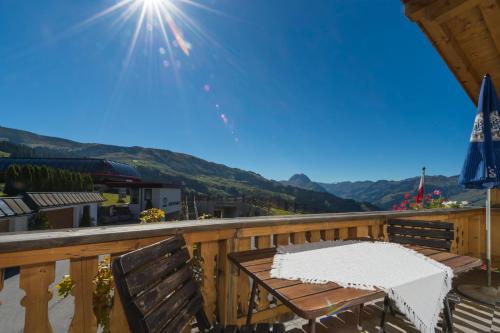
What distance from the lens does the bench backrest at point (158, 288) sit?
1121mm

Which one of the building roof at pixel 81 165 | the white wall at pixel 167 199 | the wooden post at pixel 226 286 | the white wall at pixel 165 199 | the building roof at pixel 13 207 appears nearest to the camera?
the wooden post at pixel 226 286

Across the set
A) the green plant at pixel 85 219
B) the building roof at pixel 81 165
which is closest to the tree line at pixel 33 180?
the green plant at pixel 85 219

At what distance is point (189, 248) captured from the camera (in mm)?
1913

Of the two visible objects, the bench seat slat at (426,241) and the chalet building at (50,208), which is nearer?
the bench seat slat at (426,241)

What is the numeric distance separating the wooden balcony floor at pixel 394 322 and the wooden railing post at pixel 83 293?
165 cm

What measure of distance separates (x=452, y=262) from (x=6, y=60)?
95085 mm

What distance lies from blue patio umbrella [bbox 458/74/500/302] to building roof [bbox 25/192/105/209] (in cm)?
1840

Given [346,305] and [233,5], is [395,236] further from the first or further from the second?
[233,5]

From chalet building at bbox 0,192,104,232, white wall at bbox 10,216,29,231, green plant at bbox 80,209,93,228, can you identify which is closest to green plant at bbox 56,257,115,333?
chalet building at bbox 0,192,104,232

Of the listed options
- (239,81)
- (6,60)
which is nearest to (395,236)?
(239,81)

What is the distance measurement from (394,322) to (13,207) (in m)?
16.1

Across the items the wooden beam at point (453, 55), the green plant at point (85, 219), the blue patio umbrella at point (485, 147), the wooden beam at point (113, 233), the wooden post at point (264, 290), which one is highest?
the wooden beam at point (453, 55)

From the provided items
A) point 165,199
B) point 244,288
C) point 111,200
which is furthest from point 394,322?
point 111,200

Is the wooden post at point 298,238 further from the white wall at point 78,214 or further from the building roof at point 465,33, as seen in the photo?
the white wall at point 78,214
